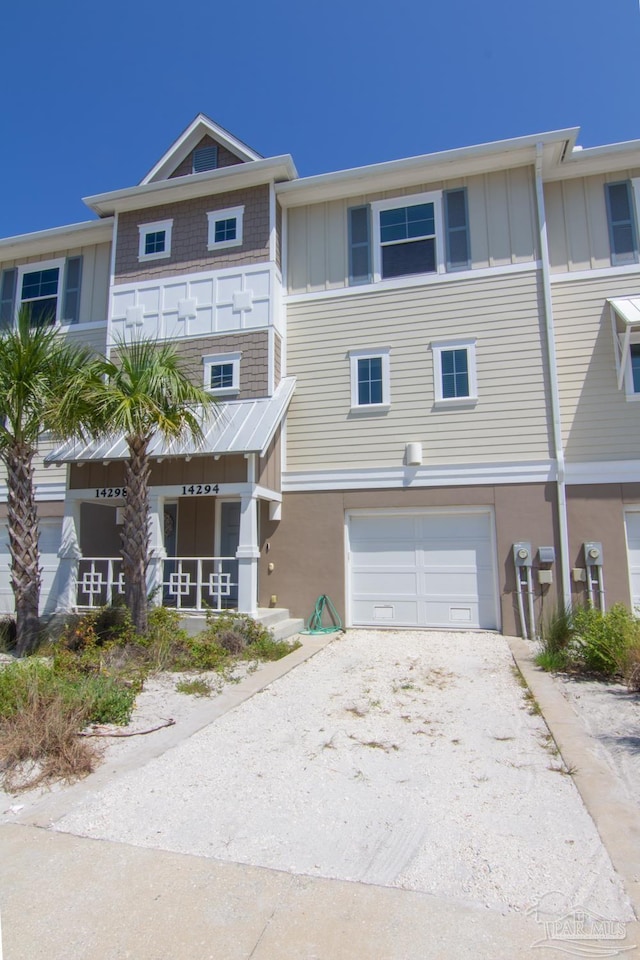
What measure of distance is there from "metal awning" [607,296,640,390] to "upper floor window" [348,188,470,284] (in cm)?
289

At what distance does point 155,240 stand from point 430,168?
6014 mm

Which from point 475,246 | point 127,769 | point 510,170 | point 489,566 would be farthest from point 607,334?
point 127,769

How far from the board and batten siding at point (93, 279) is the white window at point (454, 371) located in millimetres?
7700

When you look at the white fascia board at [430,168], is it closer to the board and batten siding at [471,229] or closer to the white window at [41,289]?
A: the board and batten siding at [471,229]

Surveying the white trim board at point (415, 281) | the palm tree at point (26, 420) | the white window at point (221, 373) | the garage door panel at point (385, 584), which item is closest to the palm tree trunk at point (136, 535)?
the palm tree at point (26, 420)

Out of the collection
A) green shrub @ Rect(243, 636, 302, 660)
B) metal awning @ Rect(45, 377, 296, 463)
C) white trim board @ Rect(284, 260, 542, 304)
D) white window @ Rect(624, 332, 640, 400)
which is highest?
white trim board @ Rect(284, 260, 542, 304)

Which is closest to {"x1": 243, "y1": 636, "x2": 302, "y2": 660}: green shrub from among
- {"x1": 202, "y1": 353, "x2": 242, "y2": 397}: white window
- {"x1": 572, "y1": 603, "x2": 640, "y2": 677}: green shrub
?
{"x1": 572, "y1": 603, "x2": 640, "y2": 677}: green shrub

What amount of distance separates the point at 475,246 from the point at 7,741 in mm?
11104

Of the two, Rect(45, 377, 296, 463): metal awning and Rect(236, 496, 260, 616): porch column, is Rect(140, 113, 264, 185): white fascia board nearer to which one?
Rect(45, 377, 296, 463): metal awning

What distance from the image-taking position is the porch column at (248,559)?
9.84 metres

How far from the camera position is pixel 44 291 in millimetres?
14109

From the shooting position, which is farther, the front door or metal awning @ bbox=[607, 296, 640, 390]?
the front door

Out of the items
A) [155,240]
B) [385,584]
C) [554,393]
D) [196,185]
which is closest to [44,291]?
[155,240]

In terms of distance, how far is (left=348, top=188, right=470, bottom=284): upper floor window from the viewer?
11656 millimetres
